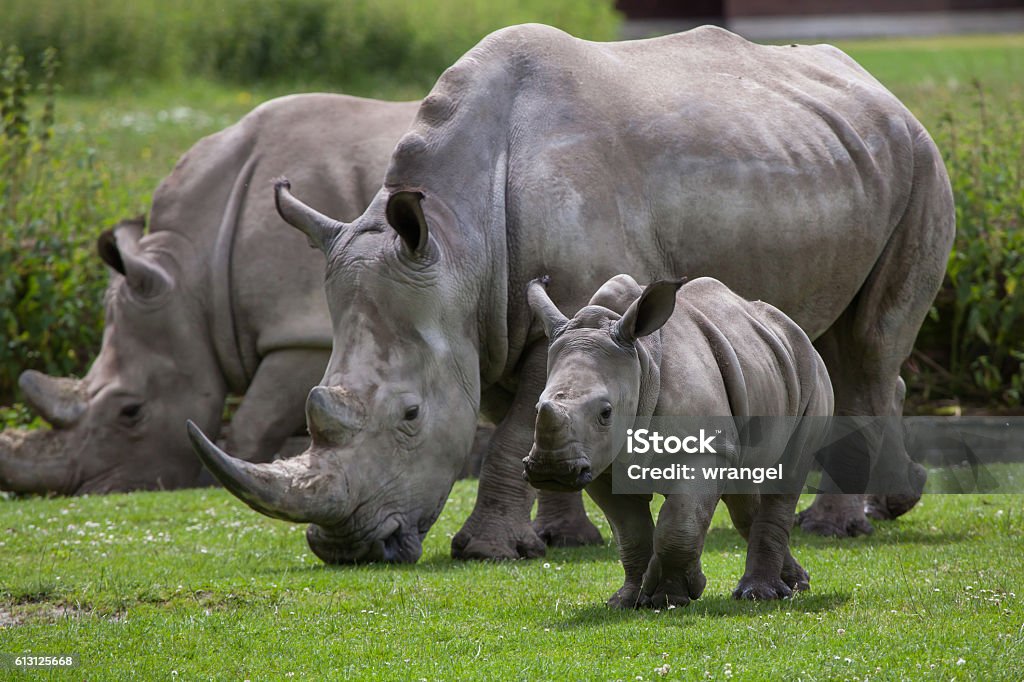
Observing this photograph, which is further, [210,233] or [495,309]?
[210,233]

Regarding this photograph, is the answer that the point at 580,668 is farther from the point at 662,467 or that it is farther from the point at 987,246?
the point at 987,246

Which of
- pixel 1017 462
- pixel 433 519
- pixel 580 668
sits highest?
pixel 580 668

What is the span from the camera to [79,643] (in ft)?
19.6

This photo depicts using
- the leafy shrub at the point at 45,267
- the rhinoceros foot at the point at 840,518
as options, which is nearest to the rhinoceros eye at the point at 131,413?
the leafy shrub at the point at 45,267

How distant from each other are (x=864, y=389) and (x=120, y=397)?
4506 mm

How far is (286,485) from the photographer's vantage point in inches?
279

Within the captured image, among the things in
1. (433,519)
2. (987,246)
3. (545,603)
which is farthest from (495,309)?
(987,246)

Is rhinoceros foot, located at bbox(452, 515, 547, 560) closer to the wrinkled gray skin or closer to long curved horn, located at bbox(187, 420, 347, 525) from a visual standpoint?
long curved horn, located at bbox(187, 420, 347, 525)

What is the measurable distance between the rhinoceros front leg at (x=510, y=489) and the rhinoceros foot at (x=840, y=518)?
5.55ft

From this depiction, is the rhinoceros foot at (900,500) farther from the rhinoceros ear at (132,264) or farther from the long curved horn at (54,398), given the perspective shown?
the long curved horn at (54,398)

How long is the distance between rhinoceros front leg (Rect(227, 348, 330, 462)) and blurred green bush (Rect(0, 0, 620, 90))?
1437 cm

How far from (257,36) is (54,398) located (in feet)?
51.9

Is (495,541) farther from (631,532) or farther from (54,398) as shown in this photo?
(54,398)

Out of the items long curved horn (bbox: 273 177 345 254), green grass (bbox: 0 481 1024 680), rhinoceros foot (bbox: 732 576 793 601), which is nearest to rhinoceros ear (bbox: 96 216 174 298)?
green grass (bbox: 0 481 1024 680)
